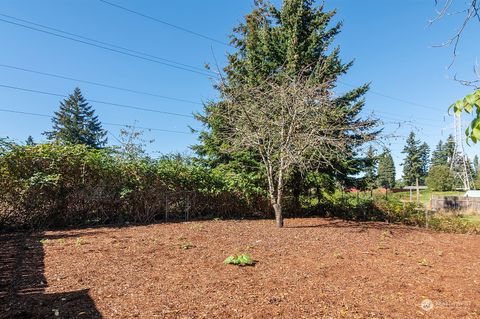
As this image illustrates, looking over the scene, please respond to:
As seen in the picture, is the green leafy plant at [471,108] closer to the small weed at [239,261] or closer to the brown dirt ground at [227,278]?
the brown dirt ground at [227,278]

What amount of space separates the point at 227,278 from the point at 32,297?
2024 mm

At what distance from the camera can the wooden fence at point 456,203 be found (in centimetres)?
2314

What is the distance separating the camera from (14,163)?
7.45 metres

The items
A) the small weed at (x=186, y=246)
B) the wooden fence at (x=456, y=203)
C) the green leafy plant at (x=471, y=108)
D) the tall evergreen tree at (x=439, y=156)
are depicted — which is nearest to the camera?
the green leafy plant at (x=471, y=108)

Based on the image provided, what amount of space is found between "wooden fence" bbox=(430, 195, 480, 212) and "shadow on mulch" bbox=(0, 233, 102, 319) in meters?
25.2

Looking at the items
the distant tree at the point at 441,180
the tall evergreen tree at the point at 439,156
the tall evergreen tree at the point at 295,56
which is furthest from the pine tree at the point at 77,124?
the tall evergreen tree at the point at 439,156

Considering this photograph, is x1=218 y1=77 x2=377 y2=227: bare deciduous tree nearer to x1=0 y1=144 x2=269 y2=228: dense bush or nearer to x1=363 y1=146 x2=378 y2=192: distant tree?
x1=0 y1=144 x2=269 y2=228: dense bush

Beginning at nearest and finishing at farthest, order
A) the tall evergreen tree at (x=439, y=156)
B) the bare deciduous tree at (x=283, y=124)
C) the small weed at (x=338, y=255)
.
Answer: the small weed at (x=338, y=255)
the bare deciduous tree at (x=283, y=124)
the tall evergreen tree at (x=439, y=156)

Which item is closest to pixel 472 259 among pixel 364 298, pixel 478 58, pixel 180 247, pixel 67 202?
pixel 364 298

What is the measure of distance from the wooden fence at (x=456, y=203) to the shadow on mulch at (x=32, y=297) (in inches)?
992

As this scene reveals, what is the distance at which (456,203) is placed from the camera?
2425cm

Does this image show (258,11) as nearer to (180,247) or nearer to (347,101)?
(347,101)

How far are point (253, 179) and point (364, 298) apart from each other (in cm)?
820

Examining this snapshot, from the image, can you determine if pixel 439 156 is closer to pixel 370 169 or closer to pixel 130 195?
pixel 370 169
